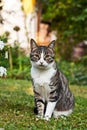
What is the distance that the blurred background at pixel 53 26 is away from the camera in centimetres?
1838

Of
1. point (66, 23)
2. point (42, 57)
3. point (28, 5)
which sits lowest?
point (66, 23)

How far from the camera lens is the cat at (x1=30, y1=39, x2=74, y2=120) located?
7350 mm

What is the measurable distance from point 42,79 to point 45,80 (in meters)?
0.05

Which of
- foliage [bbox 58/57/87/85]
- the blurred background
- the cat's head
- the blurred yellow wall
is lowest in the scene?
foliage [bbox 58/57/87/85]

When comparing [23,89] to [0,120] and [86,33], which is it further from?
[86,33]

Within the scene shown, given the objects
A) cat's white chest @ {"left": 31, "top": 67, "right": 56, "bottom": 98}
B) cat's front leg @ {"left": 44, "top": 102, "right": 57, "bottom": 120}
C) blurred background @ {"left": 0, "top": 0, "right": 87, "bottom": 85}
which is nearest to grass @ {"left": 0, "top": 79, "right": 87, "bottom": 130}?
cat's front leg @ {"left": 44, "top": 102, "right": 57, "bottom": 120}

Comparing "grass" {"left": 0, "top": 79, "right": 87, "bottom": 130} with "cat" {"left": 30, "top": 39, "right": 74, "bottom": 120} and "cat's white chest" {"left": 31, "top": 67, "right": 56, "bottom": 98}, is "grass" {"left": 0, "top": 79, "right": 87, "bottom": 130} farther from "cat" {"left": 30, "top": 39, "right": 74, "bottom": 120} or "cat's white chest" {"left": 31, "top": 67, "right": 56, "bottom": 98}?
"cat's white chest" {"left": 31, "top": 67, "right": 56, "bottom": 98}

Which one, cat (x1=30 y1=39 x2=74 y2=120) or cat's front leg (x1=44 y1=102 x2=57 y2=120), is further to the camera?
cat's front leg (x1=44 y1=102 x2=57 y2=120)

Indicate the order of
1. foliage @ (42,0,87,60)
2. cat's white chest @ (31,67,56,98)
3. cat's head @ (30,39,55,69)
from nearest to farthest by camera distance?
cat's head @ (30,39,55,69) → cat's white chest @ (31,67,56,98) → foliage @ (42,0,87,60)

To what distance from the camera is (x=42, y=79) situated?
742 cm

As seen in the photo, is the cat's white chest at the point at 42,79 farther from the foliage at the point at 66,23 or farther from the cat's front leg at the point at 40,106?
the foliage at the point at 66,23

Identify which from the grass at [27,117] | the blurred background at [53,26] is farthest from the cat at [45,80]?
the blurred background at [53,26]

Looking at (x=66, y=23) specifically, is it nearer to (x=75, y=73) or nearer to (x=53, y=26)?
(x=53, y=26)

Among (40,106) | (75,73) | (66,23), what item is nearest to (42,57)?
(40,106)
